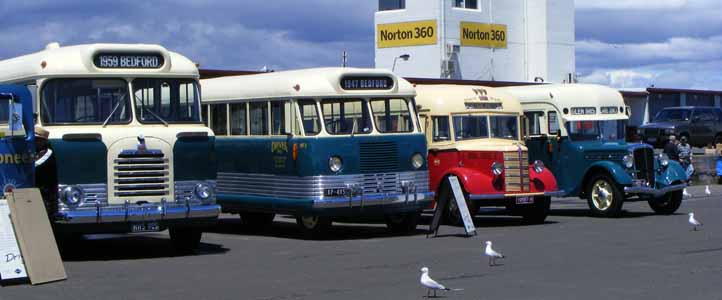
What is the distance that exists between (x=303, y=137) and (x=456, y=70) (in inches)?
1431

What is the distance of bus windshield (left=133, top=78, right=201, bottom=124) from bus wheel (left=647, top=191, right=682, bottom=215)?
35.9 ft

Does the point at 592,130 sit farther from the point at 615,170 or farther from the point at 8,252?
the point at 8,252

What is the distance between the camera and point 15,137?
1476 cm

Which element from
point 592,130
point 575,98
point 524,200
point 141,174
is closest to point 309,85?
point 141,174

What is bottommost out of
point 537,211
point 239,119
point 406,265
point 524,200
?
point 406,265

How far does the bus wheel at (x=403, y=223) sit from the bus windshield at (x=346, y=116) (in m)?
1.96

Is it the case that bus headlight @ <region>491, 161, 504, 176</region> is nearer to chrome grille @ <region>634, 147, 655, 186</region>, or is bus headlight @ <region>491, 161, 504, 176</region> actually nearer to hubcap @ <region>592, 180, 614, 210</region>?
hubcap @ <region>592, 180, 614, 210</region>

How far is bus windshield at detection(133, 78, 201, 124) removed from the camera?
1578 centimetres

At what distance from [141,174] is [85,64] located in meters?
1.66

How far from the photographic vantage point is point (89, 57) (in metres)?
15.5

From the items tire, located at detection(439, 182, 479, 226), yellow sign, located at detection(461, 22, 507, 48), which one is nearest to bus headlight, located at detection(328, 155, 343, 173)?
tire, located at detection(439, 182, 479, 226)

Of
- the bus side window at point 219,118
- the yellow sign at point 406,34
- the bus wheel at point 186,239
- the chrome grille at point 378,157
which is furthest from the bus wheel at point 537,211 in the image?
the yellow sign at point 406,34

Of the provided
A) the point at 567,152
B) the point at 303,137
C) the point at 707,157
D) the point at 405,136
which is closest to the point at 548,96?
the point at 567,152

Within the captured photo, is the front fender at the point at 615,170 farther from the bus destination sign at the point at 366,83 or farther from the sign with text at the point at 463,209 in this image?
A: the bus destination sign at the point at 366,83
